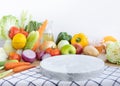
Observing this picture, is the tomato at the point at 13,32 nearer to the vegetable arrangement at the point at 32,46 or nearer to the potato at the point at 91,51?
the vegetable arrangement at the point at 32,46

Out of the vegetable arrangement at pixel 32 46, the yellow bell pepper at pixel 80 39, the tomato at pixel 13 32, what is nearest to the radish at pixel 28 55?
the vegetable arrangement at pixel 32 46

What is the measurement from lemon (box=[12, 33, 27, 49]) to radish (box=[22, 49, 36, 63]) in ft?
0.16

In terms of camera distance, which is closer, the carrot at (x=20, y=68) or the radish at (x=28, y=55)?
the carrot at (x=20, y=68)

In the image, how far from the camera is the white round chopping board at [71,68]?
728 mm

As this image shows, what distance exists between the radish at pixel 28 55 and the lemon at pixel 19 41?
48mm

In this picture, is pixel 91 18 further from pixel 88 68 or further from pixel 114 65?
pixel 88 68

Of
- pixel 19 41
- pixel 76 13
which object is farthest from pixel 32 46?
pixel 76 13

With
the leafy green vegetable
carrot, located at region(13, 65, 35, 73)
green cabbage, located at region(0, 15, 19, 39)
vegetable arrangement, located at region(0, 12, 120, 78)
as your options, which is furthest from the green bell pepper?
carrot, located at region(13, 65, 35, 73)

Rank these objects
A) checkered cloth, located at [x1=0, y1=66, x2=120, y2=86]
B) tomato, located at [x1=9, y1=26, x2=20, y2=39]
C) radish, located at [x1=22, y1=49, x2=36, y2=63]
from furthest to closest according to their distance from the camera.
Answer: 1. tomato, located at [x1=9, y1=26, x2=20, y2=39]
2. radish, located at [x1=22, y1=49, x2=36, y2=63]
3. checkered cloth, located at [x1=0, y1=66, x2=120, y2=86]

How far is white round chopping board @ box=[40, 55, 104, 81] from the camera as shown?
728 millimetres

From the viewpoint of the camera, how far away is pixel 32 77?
771 mm

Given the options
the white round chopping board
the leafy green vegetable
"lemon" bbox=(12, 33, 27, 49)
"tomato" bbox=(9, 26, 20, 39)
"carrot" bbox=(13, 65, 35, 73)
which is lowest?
"carrot" bbox=(13, 65, 35, 73)

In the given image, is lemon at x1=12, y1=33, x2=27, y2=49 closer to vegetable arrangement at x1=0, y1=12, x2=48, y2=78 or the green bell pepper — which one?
vegetable arrangement at x1=0, y1=12, x2=48, y2=78

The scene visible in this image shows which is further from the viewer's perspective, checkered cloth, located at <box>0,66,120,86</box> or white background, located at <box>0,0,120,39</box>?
white background, located at <box>0,0,120,39</box>
